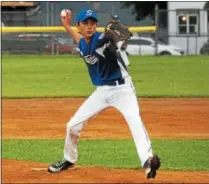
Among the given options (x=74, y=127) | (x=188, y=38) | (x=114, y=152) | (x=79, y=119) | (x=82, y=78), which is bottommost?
(x=82, y=78)

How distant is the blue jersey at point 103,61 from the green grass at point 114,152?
1799 mm

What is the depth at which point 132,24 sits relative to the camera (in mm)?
46375

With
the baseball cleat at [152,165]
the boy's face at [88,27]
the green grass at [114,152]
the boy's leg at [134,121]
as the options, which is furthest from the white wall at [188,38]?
the baseball cleat at [152,165]

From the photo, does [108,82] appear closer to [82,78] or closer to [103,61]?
[103,61]

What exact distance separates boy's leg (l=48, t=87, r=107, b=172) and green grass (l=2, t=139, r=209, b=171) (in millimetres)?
1022

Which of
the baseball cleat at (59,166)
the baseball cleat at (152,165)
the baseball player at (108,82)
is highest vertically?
the baseball player at (108,82)

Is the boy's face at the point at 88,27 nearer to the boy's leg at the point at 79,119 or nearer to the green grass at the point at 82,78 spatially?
the boy's leg at the point at 79,119

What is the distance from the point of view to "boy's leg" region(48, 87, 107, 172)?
8.04m

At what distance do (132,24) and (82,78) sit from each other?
21962 mm

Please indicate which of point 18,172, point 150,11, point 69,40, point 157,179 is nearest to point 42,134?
point 18,172

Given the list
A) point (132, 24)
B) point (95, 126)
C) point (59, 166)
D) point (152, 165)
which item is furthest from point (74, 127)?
point (132, 24)

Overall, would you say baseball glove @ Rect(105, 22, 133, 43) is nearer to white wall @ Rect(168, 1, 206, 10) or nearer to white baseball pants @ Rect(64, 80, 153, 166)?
white baseball pants @ Rect(64, 80, 153, 166)

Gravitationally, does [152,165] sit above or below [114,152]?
above

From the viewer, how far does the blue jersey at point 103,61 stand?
784cm
